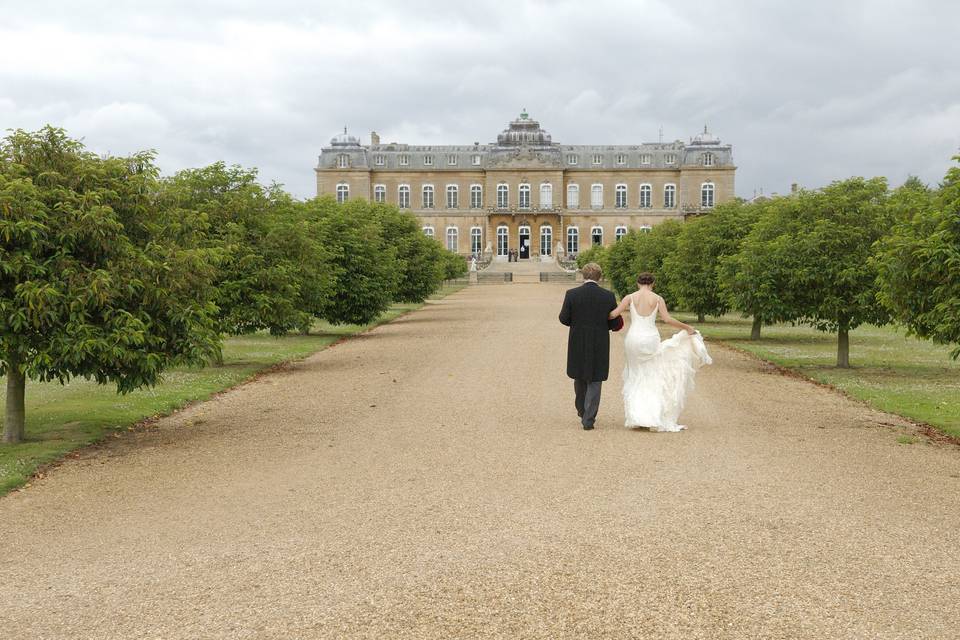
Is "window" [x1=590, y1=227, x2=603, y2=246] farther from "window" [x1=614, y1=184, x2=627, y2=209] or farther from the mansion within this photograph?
"window" [x1=614, y1=184, x2=627, y2=209]

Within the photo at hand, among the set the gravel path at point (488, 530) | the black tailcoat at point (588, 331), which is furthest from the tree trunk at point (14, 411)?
the black tailcoat at point (588, 331)

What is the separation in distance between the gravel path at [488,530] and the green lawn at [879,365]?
1.21m

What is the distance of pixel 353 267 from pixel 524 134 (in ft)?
257

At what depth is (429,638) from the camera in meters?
4.51

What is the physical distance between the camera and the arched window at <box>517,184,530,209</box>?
318 ft

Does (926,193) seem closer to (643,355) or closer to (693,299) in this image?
(643,355)

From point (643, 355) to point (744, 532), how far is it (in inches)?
166

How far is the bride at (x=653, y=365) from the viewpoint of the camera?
10211mm

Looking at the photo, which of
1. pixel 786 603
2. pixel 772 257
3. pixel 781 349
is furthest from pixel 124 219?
pixel 781 349

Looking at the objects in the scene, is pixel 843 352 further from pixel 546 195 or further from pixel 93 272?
pixel 546 195

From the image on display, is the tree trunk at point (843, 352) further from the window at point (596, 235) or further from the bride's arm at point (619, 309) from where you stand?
the window at point (596, 235)

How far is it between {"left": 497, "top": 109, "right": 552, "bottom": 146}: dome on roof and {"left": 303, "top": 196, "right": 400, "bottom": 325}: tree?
3004 inches

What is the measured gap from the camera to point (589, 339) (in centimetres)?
1030

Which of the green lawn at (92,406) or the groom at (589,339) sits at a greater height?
the groom at (589,339)
